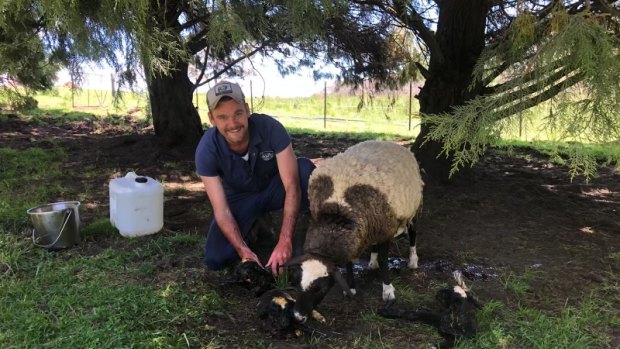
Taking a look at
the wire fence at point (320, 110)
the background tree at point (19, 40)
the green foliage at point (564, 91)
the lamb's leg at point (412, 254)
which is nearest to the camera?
the green foliage at point (564, 91)

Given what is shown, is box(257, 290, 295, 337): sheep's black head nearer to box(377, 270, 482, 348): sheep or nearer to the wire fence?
box(377, 270, 482, 348): sheep

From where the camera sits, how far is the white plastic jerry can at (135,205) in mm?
4406

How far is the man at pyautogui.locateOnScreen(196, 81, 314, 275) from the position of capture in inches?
143

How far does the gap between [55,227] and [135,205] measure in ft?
2.18

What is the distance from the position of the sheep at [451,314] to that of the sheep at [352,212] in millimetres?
289

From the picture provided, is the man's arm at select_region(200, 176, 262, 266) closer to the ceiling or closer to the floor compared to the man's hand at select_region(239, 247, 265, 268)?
closer to the ceiling

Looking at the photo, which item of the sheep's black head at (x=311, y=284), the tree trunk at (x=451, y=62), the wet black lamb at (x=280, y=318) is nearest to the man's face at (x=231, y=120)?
the sheep's black head at (x=311, y=284)

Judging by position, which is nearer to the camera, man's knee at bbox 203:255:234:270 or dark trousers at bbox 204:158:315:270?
man's knee at bbox 203:255:234:270

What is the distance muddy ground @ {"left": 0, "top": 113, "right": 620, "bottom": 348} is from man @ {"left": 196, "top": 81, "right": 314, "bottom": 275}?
33 cm

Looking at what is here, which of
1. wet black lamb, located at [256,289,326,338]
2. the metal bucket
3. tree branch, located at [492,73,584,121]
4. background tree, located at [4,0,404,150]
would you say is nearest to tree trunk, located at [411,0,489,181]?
background tree, located at [4,0,404,150]

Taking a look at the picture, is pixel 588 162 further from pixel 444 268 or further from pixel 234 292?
pixel 234 292

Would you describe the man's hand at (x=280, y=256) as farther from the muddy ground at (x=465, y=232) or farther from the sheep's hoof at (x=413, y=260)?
the sheep's hoof at (x=413, y=260)

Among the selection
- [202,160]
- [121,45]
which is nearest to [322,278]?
[202,160]

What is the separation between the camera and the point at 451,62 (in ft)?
18.9
